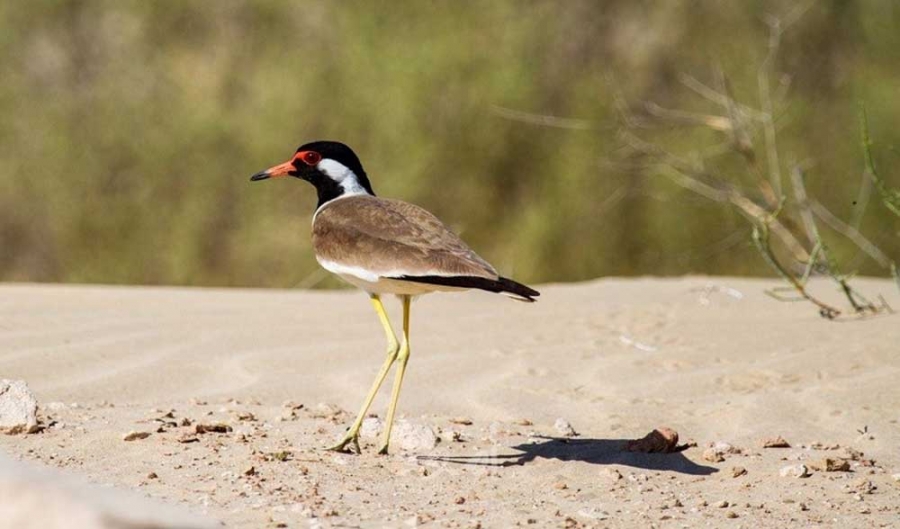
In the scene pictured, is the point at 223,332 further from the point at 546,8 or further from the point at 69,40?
the point at 69,40

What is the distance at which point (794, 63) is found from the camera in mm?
12172

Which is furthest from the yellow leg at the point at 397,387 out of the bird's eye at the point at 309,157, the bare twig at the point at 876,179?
the bare twig at the point at 876,179

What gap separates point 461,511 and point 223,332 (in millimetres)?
2587

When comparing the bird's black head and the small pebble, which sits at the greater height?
the bird's black head

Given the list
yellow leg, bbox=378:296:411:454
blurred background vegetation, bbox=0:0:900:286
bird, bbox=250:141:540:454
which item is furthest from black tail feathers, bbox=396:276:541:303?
blurred background vegetation, bbox=0:0:900:286

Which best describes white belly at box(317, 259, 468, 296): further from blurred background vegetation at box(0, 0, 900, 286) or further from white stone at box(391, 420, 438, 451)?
blurred background vegetation at box(0, 0, 900, 286)

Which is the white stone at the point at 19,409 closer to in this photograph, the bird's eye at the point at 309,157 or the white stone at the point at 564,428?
the bird's eye at the point at 309,157

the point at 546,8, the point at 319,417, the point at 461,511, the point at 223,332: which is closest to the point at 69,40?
the point at 546,8

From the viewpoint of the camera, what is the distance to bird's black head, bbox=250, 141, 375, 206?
15.9 ft

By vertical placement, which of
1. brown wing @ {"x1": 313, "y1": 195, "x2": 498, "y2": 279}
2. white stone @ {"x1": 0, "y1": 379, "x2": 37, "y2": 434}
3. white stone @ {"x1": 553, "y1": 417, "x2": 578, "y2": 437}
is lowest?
white stone @ {"x1": 0, "y1": 379, "x2": 37, "y2": 434}

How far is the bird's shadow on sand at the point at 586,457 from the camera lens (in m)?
4.18

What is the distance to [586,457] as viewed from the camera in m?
4.29

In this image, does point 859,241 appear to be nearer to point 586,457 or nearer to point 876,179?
point 876,179

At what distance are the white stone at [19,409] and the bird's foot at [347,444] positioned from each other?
92cm
